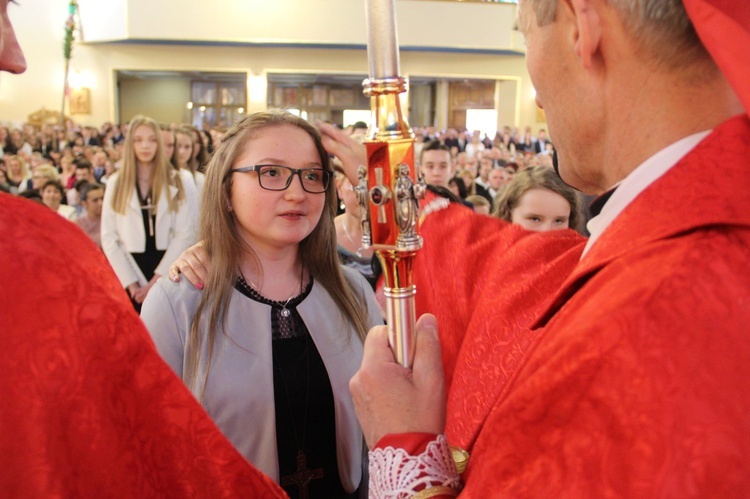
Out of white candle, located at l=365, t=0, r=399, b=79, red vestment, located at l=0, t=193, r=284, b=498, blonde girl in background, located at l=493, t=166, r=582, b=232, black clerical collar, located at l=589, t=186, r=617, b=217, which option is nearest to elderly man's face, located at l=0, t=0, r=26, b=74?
red vestment, located at l=0, t=193, r=284, b=498

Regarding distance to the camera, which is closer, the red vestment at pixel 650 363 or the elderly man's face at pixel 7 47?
the red vestment at pixel 650 363

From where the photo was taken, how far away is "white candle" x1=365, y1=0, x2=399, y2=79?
952mm

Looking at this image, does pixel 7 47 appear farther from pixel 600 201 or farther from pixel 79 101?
pixel 79 101

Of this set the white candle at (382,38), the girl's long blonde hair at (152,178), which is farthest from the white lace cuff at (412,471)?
the girl's long blonde hair at (152,178)

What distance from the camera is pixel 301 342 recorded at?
1878 millimetres

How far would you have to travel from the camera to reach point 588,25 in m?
0.92

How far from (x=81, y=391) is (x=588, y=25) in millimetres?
813

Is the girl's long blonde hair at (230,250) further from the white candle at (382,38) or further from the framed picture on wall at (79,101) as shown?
the framed picture on wall at (79,101)

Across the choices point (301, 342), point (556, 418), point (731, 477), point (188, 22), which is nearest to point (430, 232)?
point (301, 342)

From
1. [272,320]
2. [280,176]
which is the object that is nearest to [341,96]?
[280,176]

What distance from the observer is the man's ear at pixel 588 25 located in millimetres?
921

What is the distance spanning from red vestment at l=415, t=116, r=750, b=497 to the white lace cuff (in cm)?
5

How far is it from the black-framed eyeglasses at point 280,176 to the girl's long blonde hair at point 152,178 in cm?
278

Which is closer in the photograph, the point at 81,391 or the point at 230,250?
the point at 81,391
